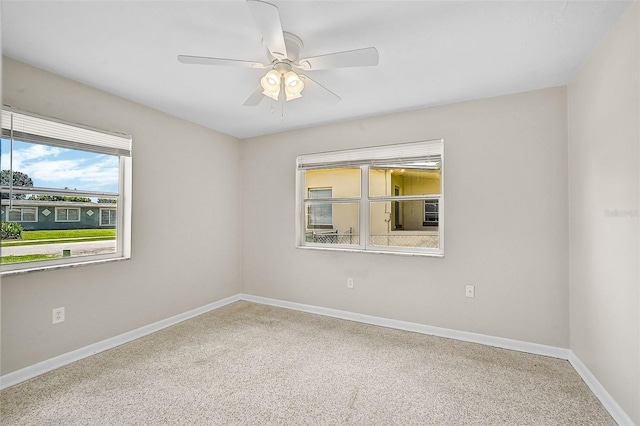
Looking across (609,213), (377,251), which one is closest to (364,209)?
(377,251)

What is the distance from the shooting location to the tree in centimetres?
247

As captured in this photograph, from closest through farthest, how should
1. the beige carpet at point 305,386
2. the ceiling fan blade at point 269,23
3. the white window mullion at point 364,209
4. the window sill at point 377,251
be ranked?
the ceiling fan blade at point 269,23
the beige carpet at point 305,386
the window sill at point 377,251
the white window mullion at point 364,209

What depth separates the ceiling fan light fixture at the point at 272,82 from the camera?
229 centimetres

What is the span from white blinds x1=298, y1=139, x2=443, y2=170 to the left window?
6.46 ft

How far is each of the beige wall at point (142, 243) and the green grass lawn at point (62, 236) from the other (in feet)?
0.80

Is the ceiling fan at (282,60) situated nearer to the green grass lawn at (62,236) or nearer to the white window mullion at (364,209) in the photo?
the white window mullion at (364,209)

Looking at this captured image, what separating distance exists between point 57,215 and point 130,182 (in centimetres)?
64

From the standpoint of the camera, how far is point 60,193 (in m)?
2.78

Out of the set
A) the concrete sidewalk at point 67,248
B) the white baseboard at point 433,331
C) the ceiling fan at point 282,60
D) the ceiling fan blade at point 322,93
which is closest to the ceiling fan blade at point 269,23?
the ceiling fan at point 282,60

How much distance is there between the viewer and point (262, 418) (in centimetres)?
210

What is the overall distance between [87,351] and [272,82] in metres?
2.65

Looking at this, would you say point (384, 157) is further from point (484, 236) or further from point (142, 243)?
point (142, 243)

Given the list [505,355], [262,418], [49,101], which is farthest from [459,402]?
[49,101]

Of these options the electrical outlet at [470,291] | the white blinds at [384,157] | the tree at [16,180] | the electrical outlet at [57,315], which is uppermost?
the white blinds at [384,157]
